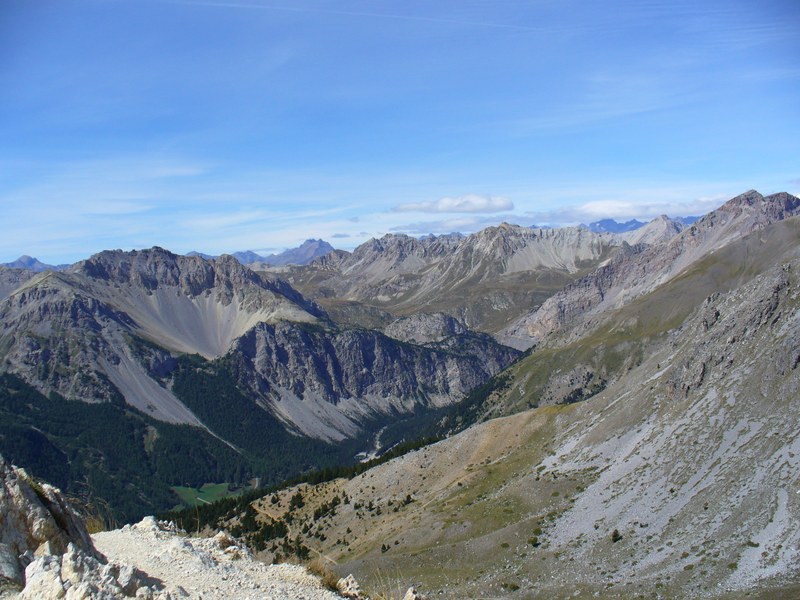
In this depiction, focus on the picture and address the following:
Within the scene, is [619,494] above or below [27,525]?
below

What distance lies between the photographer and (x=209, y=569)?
19891mm

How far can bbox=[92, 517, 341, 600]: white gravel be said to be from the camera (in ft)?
60.3

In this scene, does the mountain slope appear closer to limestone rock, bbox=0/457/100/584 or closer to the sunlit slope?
the sunlit slope

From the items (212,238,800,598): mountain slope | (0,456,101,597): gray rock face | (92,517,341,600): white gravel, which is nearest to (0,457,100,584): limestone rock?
(0,456,101,597): gray rock face

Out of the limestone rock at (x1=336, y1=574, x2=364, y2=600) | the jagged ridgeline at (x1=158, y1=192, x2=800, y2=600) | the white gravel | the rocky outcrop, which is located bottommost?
the jagged ridgeline at (x1=158, y1=192, x2=800, y2=600)

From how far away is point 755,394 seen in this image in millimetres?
91062

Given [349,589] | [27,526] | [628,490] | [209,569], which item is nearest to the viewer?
[27,526]

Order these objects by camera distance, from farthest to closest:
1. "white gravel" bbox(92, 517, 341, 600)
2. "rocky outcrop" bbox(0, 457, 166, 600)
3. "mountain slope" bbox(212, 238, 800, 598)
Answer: "mountain slope" bbox(212, 238, 800, 598), "white gravel" bbox(92, 517, 341, 600), "rocky outcrop" bbox(0, 457, 166, 600)

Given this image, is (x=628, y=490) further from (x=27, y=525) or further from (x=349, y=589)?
(x=27, y=525)

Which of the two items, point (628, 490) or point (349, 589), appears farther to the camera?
point (628, 490)

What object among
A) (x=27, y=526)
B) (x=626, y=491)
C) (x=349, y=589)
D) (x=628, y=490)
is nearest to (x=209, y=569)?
(x=349, y=589)

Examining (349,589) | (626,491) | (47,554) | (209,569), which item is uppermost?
(47,554)

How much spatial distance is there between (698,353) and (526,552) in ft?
167

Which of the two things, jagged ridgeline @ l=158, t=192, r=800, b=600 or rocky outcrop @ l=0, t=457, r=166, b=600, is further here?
jagged ridgeline @ l=158, t=192, r=800, b=600
